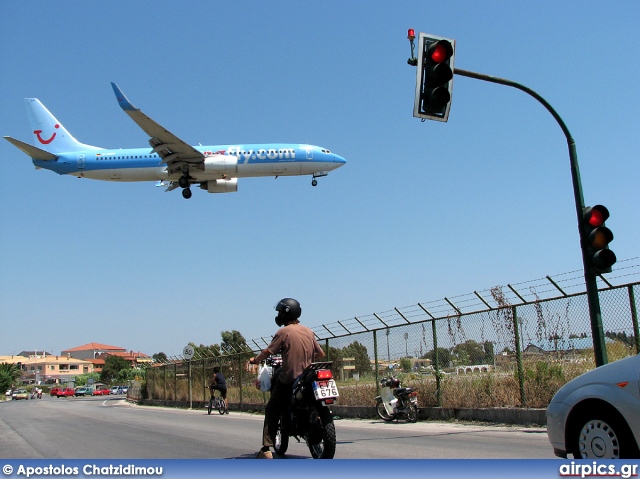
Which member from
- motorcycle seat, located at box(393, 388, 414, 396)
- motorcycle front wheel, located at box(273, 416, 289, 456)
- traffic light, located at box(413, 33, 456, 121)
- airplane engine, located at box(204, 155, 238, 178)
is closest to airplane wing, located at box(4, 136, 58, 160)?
airplane engine, located at box(204, 155, 238, 178)

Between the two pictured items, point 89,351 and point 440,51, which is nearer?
point 440,51

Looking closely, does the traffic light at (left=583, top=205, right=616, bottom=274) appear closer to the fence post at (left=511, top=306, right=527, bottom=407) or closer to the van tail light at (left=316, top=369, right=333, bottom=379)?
the fence post at (left=511, top=306, right=527, bottom=407)

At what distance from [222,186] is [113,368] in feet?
358

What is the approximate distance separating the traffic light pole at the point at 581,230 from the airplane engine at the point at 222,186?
23.9 metres

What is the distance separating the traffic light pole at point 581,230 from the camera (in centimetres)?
940

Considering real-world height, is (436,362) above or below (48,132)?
below

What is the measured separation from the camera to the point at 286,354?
673 centimetres

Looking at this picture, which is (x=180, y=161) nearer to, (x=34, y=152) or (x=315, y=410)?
(x=34, y=152)

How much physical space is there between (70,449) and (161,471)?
505 cm

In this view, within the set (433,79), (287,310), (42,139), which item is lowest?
(287,310)

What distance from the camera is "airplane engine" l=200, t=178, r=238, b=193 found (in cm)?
3269

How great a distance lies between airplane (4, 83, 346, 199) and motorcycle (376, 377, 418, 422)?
19646 mm

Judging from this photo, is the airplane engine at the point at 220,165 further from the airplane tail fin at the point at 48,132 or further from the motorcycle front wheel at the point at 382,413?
the motorcycle front wheel at the point at 382,413

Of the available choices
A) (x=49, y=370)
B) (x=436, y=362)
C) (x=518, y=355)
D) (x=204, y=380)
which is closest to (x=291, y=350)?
(x=518, y=355)
